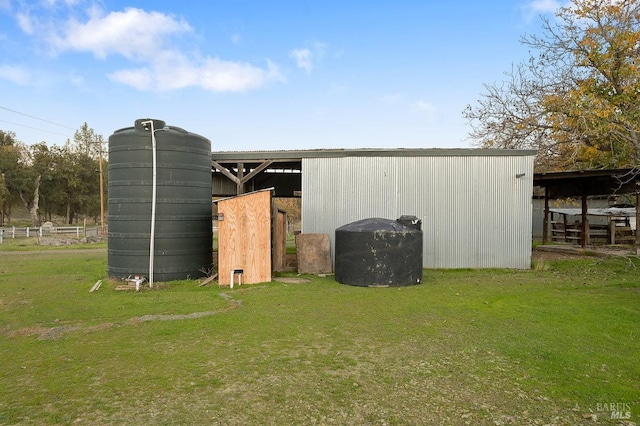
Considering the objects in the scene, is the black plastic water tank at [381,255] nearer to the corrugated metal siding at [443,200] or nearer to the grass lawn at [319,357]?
the grass lawn at [319,357]

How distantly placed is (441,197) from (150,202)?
26.6 ft

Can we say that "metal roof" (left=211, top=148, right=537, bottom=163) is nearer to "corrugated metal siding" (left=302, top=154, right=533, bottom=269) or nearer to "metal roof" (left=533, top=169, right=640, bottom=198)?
"corrugated metal siding" (left=302, top=154, right=533, bottom=269)

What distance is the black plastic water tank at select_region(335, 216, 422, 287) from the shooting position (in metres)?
10.4

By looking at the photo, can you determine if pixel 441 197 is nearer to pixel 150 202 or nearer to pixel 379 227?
pixel 379 227

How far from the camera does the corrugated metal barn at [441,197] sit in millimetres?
13438

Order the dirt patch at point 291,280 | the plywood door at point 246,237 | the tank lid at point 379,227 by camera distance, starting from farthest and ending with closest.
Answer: the dirt patch at point 291,280 → the tank lid at point 379,227 → the plywood door at point 246,237

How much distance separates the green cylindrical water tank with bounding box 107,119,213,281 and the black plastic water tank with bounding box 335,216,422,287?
3.70 metres

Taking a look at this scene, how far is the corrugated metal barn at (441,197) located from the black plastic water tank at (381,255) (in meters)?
2.73

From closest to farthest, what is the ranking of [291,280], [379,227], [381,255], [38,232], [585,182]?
[381,255] < [379,227] < [291,280] < [585,182] < [38,232]

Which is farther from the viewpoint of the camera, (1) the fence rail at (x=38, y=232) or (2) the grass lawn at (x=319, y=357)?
(1) the fence rail at (x=38, y=232)

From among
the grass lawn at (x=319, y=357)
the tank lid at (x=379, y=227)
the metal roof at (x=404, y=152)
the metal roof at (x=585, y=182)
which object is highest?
the metal roof at (x=404, y=152)

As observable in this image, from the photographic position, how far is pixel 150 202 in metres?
10.4

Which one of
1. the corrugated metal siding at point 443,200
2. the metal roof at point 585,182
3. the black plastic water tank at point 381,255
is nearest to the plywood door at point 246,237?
the black plastic water tank at point 381,255

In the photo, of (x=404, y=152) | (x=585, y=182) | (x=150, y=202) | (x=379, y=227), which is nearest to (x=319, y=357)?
(x=379, y=227)
